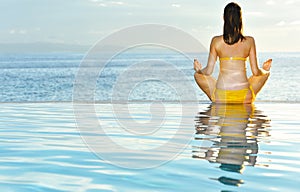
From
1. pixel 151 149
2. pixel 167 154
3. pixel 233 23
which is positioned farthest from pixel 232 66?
pixel 167 154

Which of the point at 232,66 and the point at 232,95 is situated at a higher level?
the point at 232,66

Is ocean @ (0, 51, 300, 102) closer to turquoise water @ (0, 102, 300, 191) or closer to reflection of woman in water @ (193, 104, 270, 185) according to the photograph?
reflection of woman in water @ (193, 104, 270, 185)

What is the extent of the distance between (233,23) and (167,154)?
401 centimetres

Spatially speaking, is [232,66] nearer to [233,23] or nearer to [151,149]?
[233,23]

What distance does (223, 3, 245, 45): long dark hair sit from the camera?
8.12m

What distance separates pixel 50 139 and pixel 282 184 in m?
2.96

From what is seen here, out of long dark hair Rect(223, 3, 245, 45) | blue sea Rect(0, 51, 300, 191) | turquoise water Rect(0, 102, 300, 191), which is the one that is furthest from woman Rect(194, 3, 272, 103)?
turquoise water Rect(0, 102, 300, 191)

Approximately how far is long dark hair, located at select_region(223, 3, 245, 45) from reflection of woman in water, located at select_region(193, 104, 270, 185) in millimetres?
1199

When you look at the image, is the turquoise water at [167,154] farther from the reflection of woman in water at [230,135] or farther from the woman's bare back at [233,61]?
the woman's bare back at [233,61]

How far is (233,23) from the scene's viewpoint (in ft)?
26.7

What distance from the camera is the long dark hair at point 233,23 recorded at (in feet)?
26.7

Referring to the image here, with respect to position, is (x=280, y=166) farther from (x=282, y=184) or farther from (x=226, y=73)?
(x=226, y=73)

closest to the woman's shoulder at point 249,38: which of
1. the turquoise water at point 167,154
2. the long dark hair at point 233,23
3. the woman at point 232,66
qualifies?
the woman at point 232,66

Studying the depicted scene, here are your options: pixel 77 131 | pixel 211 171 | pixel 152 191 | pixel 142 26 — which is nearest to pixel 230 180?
pixel 211 171
